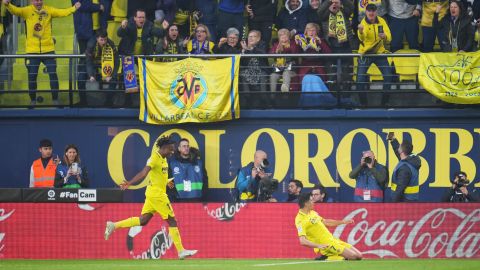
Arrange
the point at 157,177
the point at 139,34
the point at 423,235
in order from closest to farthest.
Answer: the point at 157,177 → the point at 423,235 → the point at 139,34

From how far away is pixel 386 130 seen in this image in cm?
2072

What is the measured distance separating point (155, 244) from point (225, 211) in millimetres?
1275

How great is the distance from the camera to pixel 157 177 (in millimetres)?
17688

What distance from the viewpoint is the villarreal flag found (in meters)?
20.4

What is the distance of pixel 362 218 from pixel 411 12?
15.8 feet

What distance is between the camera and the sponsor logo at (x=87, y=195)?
18391mm

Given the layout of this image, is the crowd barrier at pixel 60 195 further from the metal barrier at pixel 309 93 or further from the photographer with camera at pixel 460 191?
the photographer with camera at pixel 460 191

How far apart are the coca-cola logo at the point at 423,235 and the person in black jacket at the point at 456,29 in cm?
377

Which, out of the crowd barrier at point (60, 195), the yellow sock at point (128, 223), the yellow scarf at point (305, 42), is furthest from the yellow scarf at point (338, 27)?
the yellow sock at point (128, 223)

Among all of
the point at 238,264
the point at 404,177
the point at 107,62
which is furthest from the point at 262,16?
the point at 238,264

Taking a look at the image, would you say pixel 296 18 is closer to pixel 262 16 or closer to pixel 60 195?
pixel 262 16

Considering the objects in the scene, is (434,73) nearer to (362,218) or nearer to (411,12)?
(411,12)

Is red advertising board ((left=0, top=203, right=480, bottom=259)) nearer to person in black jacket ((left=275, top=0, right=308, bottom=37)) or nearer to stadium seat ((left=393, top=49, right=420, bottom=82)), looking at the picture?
stadium seat ((left=393, top=49, right=420, bottom=82))

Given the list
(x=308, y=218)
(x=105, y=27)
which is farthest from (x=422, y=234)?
(x=105, y=27)
